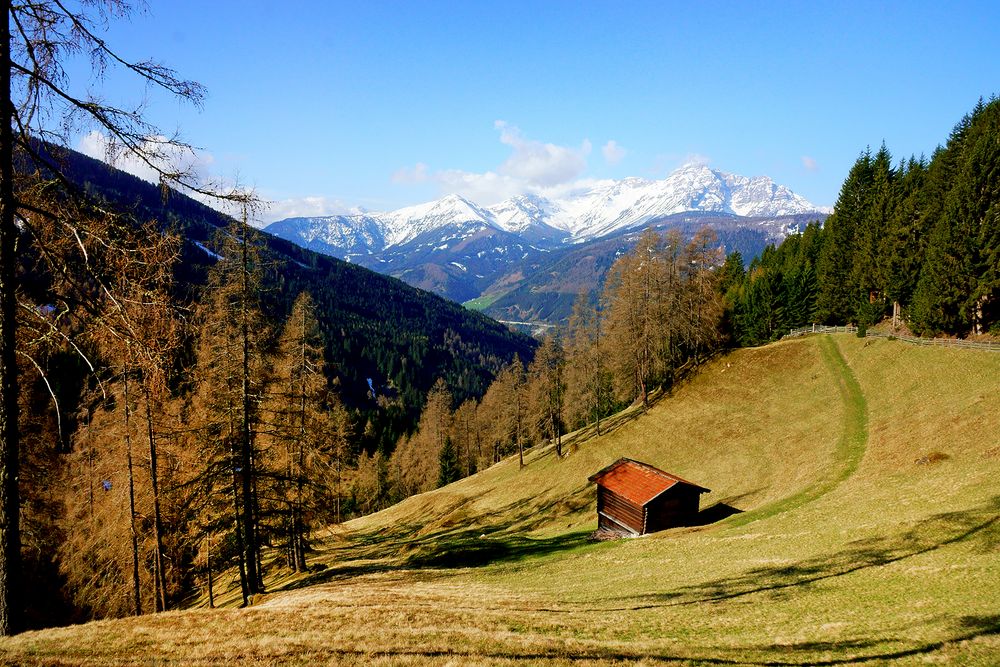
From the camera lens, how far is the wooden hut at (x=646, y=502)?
111ft

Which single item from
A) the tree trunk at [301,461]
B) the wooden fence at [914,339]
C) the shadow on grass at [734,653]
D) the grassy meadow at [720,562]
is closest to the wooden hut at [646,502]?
the grassy meadow at [720,562]

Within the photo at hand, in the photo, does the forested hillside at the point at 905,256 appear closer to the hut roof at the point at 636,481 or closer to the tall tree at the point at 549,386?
the tall tree at the point at 549,386

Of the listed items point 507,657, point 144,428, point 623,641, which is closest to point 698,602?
point 623,641

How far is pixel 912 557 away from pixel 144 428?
1161 inches

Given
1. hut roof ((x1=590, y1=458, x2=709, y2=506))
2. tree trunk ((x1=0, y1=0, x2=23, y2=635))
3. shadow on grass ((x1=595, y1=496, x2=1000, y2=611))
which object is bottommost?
hut roof ((x1=590, y1=458, x2=709, y2=506))

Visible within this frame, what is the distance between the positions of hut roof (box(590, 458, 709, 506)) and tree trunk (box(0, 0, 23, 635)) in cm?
3061

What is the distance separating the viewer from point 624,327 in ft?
182

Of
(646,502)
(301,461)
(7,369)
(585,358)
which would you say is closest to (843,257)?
(585,358)

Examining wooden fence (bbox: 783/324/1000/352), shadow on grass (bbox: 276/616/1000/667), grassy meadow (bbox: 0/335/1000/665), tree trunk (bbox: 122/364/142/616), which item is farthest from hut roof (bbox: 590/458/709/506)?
tree trunk (bbox: 122/364/142/616)

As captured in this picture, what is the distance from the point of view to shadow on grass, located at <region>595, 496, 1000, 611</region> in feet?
53.1

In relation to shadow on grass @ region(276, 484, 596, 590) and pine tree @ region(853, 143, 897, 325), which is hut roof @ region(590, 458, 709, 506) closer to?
shadow on grass @ region(276, 484, 596, 590)

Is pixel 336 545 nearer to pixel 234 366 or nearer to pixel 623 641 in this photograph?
pixel 234 366

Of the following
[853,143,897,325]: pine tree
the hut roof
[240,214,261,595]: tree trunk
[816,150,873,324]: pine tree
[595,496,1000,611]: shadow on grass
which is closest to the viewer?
[595,496,1000,611]: shadow on grass

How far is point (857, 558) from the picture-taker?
685 inches
